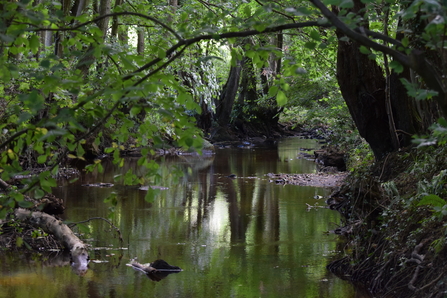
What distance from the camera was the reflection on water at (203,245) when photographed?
21.6ft

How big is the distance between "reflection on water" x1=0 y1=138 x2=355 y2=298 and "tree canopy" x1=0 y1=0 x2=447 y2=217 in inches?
22.4

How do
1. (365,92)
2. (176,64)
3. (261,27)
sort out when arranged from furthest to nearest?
(176,64), (365,92), (261,27)

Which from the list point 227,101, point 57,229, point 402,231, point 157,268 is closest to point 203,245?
point 157,268

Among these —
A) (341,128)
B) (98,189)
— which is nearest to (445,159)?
(98,189)

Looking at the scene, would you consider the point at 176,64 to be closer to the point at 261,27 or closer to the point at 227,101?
the point at 261,27

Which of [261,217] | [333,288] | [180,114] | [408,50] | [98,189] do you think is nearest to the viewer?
[408,50]

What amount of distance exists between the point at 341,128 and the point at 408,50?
53.1ft

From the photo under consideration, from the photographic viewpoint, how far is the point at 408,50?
2.51 metres

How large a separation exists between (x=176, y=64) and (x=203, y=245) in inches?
162

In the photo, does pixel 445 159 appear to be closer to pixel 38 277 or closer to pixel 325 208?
pixel 325 208

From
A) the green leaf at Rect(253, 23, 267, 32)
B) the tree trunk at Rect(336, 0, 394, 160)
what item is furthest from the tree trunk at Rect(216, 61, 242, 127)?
the green leaf at Rect(253, 23, 267, 32)

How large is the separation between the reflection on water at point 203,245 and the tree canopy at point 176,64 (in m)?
0.57

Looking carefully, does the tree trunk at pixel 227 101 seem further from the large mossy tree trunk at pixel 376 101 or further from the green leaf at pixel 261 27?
the green leaf at pixel 261 27

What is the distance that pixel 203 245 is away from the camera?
28.2 ft
